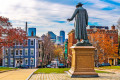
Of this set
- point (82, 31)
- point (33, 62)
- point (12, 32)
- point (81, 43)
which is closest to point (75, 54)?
point (81, 43)

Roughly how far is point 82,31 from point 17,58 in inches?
1831

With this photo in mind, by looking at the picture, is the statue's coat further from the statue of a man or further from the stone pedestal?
the stone pedestal

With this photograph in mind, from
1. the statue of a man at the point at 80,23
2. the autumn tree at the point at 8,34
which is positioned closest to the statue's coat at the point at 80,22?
the statue of a man at the point at 80,23

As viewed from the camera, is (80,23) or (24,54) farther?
(24,54)

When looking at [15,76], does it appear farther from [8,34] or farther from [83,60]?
[8,34]

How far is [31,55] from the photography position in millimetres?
61250

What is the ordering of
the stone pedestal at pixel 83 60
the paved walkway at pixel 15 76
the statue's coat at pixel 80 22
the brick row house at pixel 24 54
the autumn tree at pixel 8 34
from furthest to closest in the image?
1. the brick row house at pixel 24 54
2. the autumn tree at pixel 8 34
3. the paved walkway at pixel 15 76
4. the statue's coat at pixel 80 22
5. the stone pedestal at pixel 83 60

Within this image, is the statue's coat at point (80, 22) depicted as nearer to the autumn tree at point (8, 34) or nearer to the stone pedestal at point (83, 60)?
the stone pedestal at point (83, 60)

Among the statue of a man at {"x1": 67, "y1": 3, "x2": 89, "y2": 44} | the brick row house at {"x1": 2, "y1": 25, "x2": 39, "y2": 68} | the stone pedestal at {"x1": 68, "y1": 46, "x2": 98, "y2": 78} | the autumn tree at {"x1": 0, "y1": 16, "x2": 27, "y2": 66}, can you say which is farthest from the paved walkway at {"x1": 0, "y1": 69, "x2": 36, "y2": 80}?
the brick row house at {"x1": 2, "y1": 25, "x2": 39, "y2": 68}

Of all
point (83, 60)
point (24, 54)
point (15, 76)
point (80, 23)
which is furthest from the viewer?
point (24, 54)

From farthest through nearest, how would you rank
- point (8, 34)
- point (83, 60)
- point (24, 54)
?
point (24, 54) < point (8, 34) < point (83, 60)

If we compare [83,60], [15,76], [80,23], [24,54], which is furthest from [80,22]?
[24,54]

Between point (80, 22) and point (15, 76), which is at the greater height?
point (80, 22)

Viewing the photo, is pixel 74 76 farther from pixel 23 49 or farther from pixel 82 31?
pixel 23 49
